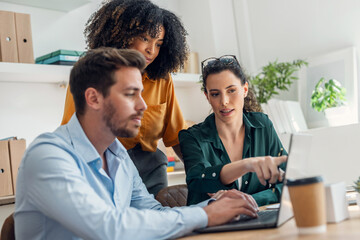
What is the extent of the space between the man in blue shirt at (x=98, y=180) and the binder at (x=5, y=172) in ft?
5.15

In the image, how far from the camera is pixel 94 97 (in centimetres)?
123

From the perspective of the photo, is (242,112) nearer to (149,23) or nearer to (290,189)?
(149,23)

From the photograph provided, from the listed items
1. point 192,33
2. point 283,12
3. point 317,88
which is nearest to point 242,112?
point 317,88

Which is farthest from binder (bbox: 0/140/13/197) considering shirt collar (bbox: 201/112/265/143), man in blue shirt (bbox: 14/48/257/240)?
man in blue shirt (bbox: 14/48/257/240)

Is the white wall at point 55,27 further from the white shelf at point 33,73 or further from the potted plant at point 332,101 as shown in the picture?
the potted plant at point 332,101

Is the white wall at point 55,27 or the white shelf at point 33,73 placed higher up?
the white wall at point 55,27

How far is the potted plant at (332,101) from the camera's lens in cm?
306

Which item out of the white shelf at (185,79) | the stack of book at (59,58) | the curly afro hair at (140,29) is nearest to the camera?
the curly afro hair at (140,29)

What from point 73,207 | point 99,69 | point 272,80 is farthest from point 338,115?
point 73,207

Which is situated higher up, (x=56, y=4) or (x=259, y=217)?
(x=56, y=4)

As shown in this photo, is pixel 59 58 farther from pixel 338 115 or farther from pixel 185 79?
pixel 338 115

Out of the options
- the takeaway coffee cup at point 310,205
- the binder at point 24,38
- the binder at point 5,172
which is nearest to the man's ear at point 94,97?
the takeaway coffee cup at point 310,205

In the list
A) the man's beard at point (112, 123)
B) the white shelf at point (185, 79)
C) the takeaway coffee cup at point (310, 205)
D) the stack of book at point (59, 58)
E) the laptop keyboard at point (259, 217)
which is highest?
the stack of book at point (59, 58)

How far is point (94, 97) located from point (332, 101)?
2.23m
